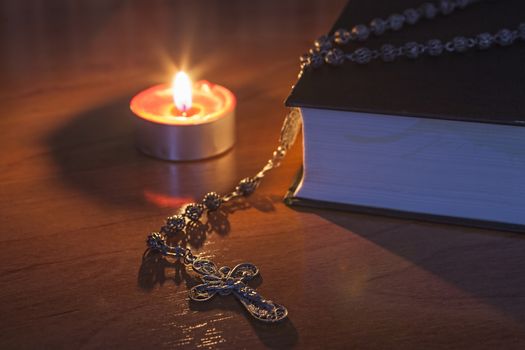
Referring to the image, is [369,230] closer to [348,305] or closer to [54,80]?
[348,305]

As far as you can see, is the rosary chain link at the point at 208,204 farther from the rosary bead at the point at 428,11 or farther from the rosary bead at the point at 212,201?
the rosary bead at the point at 428,11

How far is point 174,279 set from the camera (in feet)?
2.33

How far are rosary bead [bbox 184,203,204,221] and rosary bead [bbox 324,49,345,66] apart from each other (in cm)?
19

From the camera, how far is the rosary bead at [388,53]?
0.83 m

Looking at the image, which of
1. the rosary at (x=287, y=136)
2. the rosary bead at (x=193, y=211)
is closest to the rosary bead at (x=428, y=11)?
the rosary at (x=287, y=136)

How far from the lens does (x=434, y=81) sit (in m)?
0.79

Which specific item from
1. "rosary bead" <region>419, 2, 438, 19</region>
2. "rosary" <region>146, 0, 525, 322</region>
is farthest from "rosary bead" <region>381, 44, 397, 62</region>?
"rosary bead" <region>419, 2, 438, 19</region>

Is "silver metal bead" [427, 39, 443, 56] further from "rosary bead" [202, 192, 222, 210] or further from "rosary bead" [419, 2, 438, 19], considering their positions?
"rosary bead" [202, 192, 222, 210]

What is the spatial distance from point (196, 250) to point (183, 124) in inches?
6.8

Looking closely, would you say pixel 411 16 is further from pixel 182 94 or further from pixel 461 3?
pixel 182 94

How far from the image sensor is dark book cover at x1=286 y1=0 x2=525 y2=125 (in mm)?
→ 738

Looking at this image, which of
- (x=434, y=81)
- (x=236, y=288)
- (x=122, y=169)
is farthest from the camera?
(x=122, y=169)

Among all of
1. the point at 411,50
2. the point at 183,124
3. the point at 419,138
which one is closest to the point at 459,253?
the point at 419,138

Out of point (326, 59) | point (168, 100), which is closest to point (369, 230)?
point (326, 59)
